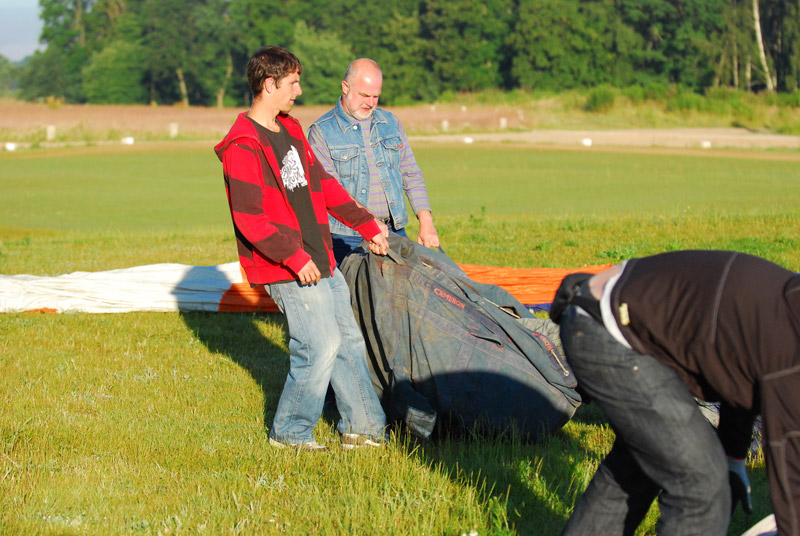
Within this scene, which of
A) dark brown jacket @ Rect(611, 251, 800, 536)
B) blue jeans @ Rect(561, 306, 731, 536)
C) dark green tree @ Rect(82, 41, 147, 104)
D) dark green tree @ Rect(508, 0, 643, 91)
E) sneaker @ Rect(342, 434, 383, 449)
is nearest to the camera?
dark brown jacket @ Rect(611, 251, 800, 536)

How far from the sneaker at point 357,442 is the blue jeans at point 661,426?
1.92m

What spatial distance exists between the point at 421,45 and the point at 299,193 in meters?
79.2

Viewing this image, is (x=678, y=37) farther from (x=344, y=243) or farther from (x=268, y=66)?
(x=268, y=66)

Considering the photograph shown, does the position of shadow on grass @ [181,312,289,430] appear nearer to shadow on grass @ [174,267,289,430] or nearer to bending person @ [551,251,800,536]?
shadow on grass @ [174,267,289,430]

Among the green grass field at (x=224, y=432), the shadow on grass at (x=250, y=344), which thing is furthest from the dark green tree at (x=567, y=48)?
the shadow on grass at (x=250, y=344)

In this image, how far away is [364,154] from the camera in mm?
5816

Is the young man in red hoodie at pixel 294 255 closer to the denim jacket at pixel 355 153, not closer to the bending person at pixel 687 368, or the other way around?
the denim jacket at pixel 355 153

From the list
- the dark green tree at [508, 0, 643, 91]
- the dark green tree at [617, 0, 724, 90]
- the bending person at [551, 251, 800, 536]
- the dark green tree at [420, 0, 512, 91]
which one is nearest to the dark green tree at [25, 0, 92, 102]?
the dark green tree at [420, 0, 512, 91]

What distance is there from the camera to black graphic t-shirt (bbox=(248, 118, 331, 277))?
4.27m

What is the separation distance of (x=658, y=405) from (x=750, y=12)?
74093mm

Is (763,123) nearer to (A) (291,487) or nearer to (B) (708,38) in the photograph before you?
(B) (708,38)

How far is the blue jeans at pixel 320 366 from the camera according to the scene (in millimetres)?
4273

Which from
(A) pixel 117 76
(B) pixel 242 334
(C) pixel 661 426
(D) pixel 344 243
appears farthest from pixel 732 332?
(A) pixel 117 76

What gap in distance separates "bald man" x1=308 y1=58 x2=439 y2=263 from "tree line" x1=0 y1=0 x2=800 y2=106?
213 feet
